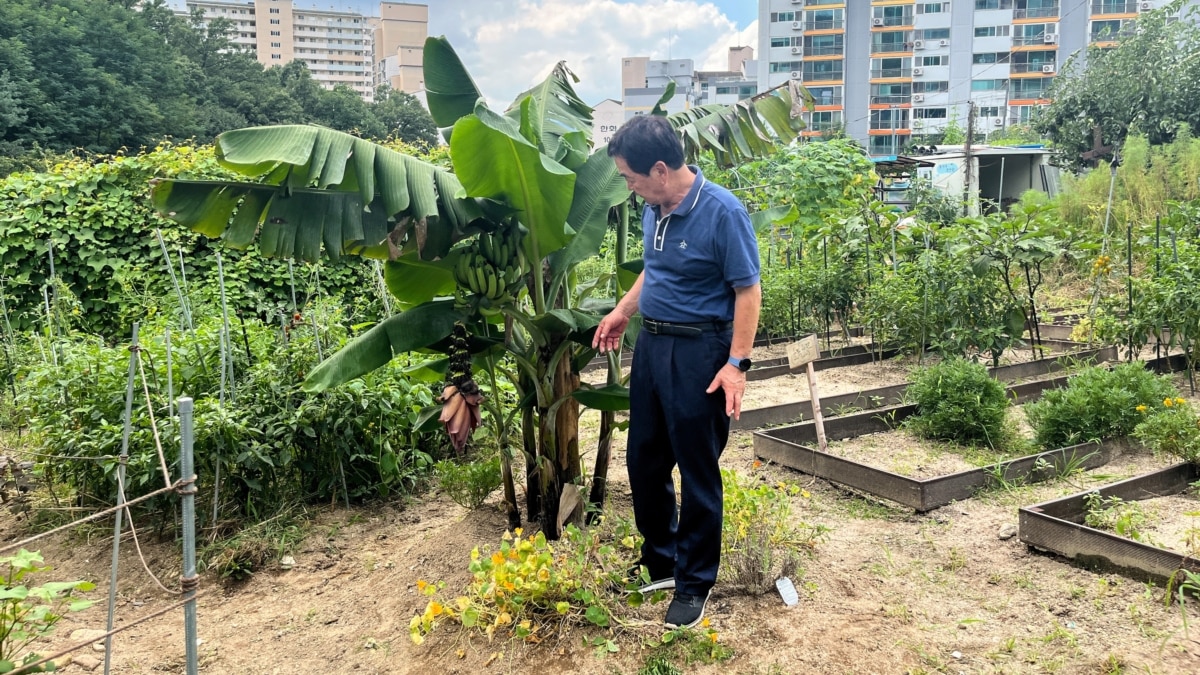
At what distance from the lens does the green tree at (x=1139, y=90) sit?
1794 cm

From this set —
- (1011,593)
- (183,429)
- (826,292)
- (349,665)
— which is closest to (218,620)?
(349,665)

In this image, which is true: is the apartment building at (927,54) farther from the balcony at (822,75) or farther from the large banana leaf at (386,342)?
the large banana leaf at (386,342)

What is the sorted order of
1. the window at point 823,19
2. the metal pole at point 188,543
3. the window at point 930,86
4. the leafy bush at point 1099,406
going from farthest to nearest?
the window at point 823,19 → the window at point 930,86 → the leafy bush at point 1099,406 → the metal pole at point 188,543

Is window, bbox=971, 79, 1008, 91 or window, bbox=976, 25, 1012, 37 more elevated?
window, bbox=976, 25, 1012, 37

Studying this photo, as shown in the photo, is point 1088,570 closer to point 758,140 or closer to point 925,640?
point 925,640

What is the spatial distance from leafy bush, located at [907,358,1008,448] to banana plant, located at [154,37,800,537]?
282 cm

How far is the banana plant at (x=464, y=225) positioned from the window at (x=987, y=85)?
197 feet

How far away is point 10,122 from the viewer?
77.3 ft

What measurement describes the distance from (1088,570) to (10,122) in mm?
28740

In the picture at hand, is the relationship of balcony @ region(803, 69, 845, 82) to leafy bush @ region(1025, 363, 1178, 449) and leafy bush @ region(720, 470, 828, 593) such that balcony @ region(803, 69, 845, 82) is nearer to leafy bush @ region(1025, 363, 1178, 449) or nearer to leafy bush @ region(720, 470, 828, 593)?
leafy bush @ region(1025, 363, 1178, 449)

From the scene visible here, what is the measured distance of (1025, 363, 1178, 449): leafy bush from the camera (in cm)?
495

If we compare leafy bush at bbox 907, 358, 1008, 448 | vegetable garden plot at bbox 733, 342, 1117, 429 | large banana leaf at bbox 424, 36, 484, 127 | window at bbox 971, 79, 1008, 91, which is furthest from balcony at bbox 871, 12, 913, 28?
large banana leaf at bbox 424, 36, 484, 127

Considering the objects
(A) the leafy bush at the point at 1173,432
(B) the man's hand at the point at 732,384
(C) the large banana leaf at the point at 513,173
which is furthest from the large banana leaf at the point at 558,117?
(A) the leafy bush at the point at 1173,432

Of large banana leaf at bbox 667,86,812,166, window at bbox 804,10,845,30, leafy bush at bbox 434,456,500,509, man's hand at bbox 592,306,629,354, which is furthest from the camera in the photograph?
window at bbox 804,10,845,30
